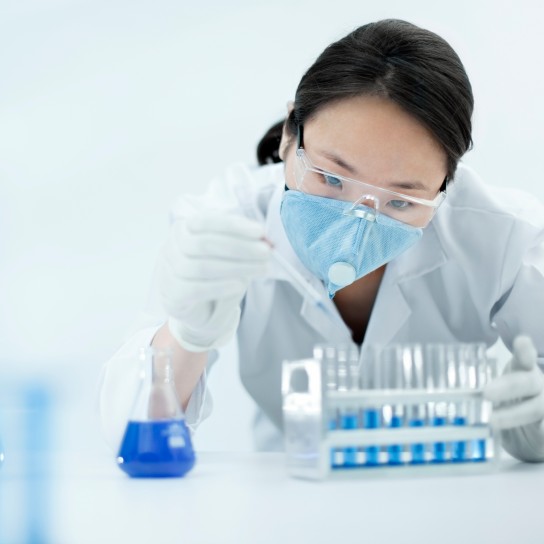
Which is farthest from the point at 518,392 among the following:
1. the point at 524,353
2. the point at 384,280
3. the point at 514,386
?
the point at 384,280

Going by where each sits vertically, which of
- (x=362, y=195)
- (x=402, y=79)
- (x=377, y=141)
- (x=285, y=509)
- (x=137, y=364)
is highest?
(x=402, y=79)

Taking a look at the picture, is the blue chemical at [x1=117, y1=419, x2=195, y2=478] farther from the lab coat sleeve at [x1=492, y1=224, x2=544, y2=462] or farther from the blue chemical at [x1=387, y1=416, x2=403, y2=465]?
the lab coat sleeve at [x1=492, y1=224, x2=544, y2=462]

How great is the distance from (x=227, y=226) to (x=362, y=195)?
53cm

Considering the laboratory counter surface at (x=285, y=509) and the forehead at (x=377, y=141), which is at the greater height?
the forehead at (x=377, y=141)

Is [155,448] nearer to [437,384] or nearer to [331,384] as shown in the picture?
[331,384]

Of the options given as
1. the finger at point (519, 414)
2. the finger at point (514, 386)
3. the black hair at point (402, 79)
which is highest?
the black hair at point (402, 79)

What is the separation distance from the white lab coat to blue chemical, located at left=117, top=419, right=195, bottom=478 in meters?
0.76

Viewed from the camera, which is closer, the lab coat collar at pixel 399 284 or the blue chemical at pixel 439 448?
the blue chemical at pixel 439 448

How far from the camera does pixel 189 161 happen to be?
422 cm

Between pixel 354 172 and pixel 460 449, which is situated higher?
pixel 354 172

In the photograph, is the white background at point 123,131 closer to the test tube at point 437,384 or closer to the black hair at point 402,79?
the black hair at point 402,79

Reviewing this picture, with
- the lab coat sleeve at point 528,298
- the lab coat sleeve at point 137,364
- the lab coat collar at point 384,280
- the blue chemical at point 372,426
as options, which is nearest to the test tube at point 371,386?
the blue chemical at point 372,426

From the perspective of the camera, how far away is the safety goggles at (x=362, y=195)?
201 centimetres

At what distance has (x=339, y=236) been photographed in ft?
6.82
